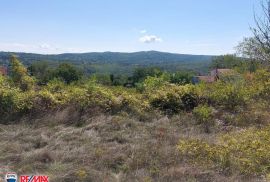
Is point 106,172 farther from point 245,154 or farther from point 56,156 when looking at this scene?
point 245,154

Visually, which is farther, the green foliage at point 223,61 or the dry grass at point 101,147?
the green foliage at point 223,61

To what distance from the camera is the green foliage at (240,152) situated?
404 cm

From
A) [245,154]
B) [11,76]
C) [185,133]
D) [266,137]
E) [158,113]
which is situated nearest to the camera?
[266,137]

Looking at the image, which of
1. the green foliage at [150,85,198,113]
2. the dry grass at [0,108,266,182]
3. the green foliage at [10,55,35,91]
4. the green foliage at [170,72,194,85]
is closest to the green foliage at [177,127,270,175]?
the dry grass at [0,108,266,182]

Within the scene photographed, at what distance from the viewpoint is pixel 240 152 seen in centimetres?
460

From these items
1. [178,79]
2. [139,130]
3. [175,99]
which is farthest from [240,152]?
[178,79]

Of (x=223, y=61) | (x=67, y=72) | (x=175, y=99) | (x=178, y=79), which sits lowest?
(x=67, y=72)

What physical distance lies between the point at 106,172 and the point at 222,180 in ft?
5.10

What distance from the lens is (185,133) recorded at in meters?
7.64

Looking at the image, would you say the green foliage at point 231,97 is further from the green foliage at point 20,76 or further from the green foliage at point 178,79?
the green foliage at point 20,76

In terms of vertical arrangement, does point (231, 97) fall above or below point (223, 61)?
below

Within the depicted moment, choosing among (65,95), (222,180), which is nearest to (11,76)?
(65,95)

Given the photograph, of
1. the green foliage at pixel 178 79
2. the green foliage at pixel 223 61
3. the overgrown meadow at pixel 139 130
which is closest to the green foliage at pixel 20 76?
the overgrown meadow at pixel 139 130

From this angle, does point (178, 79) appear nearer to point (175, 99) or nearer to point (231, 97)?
point (231, 97)
